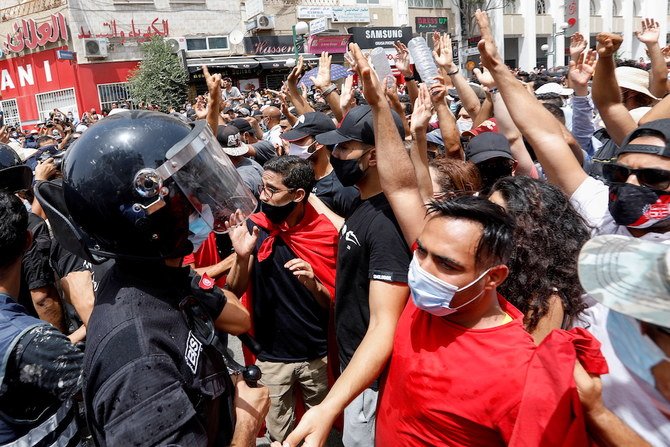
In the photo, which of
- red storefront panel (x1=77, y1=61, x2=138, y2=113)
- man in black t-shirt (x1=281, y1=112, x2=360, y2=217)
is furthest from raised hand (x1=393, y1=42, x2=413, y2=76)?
red storefront panel (x1=77, y1=61, x2=138, y2=113)

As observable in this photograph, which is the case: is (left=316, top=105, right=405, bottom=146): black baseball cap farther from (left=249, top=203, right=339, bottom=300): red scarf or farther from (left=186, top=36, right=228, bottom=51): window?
(left=186, top=36, right=228, bottom=51): window

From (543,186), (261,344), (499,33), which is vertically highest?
(499,33)

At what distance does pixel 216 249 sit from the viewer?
362 centimetres

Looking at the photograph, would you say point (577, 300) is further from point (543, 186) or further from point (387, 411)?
point (387, 411)

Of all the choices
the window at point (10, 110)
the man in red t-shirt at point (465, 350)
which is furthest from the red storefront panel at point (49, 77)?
the man in red t-shirt at point (465, 350)

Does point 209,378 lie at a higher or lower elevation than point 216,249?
higher

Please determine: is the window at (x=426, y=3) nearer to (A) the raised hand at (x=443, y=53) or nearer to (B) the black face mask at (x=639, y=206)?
(A) the raised hand at (x=443, y=53)

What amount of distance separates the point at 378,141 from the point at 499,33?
3931cm

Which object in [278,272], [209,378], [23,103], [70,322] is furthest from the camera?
[23,103]

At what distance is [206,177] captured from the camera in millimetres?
1614

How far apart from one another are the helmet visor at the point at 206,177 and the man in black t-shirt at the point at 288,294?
1176mm

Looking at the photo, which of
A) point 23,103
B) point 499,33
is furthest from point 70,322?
point 499,33

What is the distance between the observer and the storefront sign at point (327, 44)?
3238 cm

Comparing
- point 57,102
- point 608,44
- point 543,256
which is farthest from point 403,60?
point 57,102
